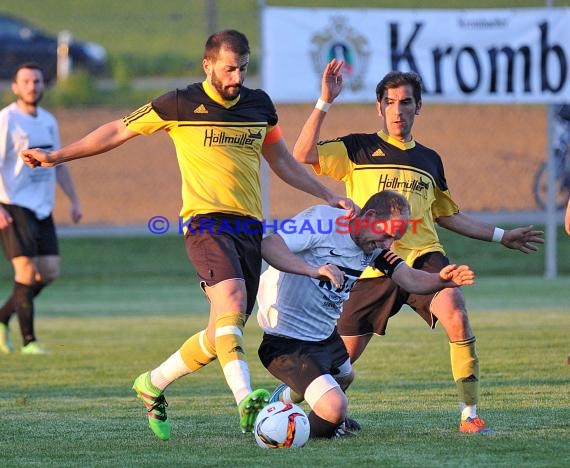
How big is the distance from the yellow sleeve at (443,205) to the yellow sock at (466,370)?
81 cm

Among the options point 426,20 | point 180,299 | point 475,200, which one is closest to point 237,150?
point 180,299

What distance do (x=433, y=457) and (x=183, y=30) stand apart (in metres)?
31.9

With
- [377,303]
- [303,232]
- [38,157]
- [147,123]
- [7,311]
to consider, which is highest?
[147,123]

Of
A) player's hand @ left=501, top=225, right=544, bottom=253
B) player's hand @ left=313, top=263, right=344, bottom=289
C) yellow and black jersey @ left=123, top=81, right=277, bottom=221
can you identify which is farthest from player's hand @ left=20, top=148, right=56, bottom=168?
player's hand @ left=501, top=225, right=544, bottom=253

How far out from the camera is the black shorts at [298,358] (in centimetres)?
621

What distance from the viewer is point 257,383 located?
8.48 metres

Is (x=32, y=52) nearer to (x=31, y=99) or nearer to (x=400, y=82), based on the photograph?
(x=31, y=99)

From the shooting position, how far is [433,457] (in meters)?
5.57

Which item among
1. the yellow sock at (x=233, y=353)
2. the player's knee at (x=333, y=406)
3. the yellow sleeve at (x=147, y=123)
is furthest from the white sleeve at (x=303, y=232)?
the yellow sleeve at (x=147, y=123)

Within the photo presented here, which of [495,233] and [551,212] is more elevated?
[495,233]

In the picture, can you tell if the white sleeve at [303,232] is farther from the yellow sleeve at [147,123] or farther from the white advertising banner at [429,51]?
the white advertising banner at [429,51]

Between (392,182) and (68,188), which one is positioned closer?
(392,182)

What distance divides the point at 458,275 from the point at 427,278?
336 millimetres

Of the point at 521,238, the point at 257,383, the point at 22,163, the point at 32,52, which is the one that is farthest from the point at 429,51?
the point at 32,52
